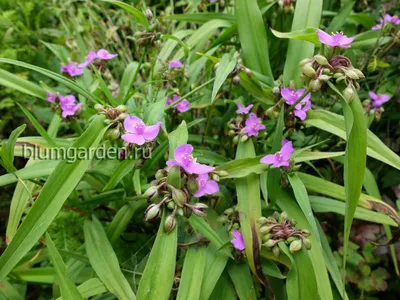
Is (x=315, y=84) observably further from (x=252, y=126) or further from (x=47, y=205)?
(x=47, y=205)

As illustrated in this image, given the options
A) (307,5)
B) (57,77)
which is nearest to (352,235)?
(307,5)

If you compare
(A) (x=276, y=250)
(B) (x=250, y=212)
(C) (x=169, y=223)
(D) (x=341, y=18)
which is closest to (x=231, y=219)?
(B) (x=250, y=212)

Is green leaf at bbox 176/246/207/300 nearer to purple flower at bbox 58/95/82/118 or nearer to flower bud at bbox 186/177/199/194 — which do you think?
flower bud at bbox 186/177/199/194

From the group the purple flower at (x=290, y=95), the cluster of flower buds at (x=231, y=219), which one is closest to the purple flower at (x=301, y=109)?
the purple flower at (x=290, y=95)

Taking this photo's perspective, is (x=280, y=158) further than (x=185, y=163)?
Yes

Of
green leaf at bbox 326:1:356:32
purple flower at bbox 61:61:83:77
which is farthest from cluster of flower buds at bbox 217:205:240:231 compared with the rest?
green leaf at bbox 326:1:356:32

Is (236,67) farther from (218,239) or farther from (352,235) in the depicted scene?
(352,235)
